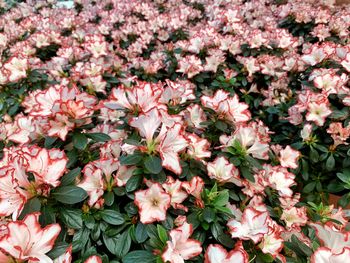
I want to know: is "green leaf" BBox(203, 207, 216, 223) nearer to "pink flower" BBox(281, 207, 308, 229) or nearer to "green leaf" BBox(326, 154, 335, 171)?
"pink flower" BBox(281, 207, 308, 229)

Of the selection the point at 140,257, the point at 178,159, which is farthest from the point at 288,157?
the point at 140,257

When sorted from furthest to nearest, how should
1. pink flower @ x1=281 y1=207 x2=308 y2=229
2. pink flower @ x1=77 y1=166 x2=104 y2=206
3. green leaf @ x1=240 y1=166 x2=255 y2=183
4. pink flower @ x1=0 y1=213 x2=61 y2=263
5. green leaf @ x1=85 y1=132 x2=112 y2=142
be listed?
pink flower @ x1=281 y1=207 x2=308 y2=229 < green leaf @ x1=240 y1=166 x2=255 y2=183 < green leaf @ x1=85 y1=132 x2=112 y2=142 < pink flower @ x1=77 y1=166 x2=104 y2=206 < pink flower @ x1=0 y1=213 x2=61 y2=263

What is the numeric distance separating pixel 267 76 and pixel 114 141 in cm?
177

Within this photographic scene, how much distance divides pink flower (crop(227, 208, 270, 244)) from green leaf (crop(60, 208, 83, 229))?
1.58 ft

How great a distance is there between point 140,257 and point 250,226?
→ 37cm

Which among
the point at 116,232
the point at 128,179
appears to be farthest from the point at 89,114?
the point at 116,232

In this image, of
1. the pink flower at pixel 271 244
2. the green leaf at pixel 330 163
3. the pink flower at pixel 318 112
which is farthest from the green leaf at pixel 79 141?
the green leaf at pixel 330 163

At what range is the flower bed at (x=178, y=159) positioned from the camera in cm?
103

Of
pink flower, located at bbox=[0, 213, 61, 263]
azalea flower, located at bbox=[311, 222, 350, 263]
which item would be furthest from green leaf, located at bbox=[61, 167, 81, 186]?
azalea flower, located at bbox=[311, 222, 350, 263]

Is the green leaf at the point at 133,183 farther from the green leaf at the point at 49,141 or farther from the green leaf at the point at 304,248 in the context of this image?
the green leaf at the point at 304,248

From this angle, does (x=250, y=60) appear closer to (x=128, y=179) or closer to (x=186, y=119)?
(x=186, y=119)

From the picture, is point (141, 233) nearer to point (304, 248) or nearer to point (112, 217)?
point (112, 217)

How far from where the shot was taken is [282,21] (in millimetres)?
3725

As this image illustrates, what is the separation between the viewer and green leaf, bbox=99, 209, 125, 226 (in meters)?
1.14
